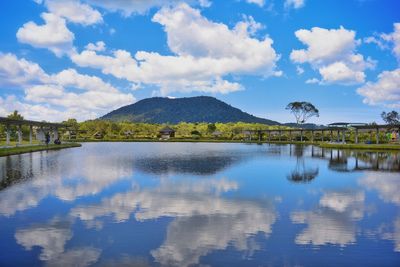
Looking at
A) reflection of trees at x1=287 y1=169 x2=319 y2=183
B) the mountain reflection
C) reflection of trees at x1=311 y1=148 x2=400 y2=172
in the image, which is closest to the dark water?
reflection of trees at x1=287 y1=169 x2=319 y2=183

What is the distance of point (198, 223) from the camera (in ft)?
40.9

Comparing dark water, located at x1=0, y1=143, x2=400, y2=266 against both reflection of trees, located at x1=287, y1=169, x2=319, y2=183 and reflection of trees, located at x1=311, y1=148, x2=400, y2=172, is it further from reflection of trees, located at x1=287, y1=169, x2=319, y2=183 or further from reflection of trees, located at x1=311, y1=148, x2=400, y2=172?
reflection of trees, located at x1=311, y1=148, x2=400, y2=172

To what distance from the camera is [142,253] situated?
378 inches

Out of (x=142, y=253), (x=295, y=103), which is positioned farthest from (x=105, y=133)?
(x=142, y=253)

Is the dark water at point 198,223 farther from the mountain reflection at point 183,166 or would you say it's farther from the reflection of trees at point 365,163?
the reflection of trees at point 365,163

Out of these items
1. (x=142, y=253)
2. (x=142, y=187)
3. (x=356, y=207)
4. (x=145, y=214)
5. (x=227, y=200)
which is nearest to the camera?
(x=142, y=253)

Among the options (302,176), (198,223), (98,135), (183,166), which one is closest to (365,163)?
(302,176)

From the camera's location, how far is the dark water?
9414 mm

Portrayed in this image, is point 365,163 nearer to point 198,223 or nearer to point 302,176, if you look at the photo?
point 302,176

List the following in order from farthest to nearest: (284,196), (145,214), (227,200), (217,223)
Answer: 1. (284,196)
2. (227,200)
3. (145,214)
4. (217,223)

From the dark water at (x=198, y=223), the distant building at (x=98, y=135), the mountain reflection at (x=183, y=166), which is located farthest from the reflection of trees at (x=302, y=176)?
the distant building at (x=98, y=135)

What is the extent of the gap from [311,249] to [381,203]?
8.07 metres

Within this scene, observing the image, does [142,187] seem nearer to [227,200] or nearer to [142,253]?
[227,200]

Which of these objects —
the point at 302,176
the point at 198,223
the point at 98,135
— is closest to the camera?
the point at 198,223
